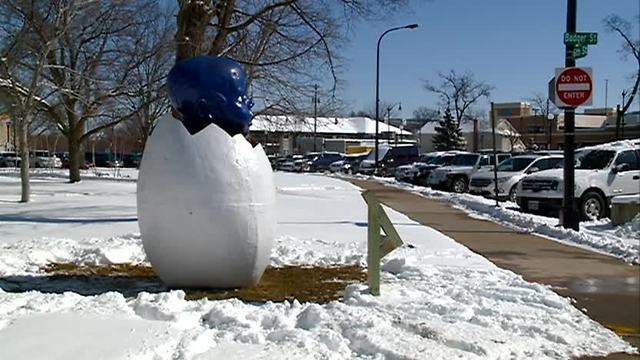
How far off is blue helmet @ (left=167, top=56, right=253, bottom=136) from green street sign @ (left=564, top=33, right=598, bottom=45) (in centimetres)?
720

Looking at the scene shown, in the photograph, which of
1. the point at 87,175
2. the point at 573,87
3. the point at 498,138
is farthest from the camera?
the point at 498,138

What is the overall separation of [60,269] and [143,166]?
2.22 metres

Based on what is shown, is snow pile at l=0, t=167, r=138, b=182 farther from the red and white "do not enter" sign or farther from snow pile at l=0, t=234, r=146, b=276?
the red and white "do not enter" sign

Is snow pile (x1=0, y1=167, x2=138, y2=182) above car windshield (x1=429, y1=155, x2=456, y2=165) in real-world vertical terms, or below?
below

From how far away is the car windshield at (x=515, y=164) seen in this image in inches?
917

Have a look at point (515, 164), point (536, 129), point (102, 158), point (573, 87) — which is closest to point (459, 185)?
point (515, 164)

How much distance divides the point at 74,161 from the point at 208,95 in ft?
79.0

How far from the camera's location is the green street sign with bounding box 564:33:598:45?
1224cm

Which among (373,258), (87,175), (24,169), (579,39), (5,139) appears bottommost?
(87,175)

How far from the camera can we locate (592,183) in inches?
614

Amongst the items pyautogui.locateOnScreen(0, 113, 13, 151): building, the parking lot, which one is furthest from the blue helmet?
pyautogui.locateOnScreen(0, 113, 13, 151): building

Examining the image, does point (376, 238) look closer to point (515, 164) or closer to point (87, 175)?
point (515, 164)

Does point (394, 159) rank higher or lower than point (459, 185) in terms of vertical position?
higher

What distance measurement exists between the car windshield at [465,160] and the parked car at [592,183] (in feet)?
41.1
